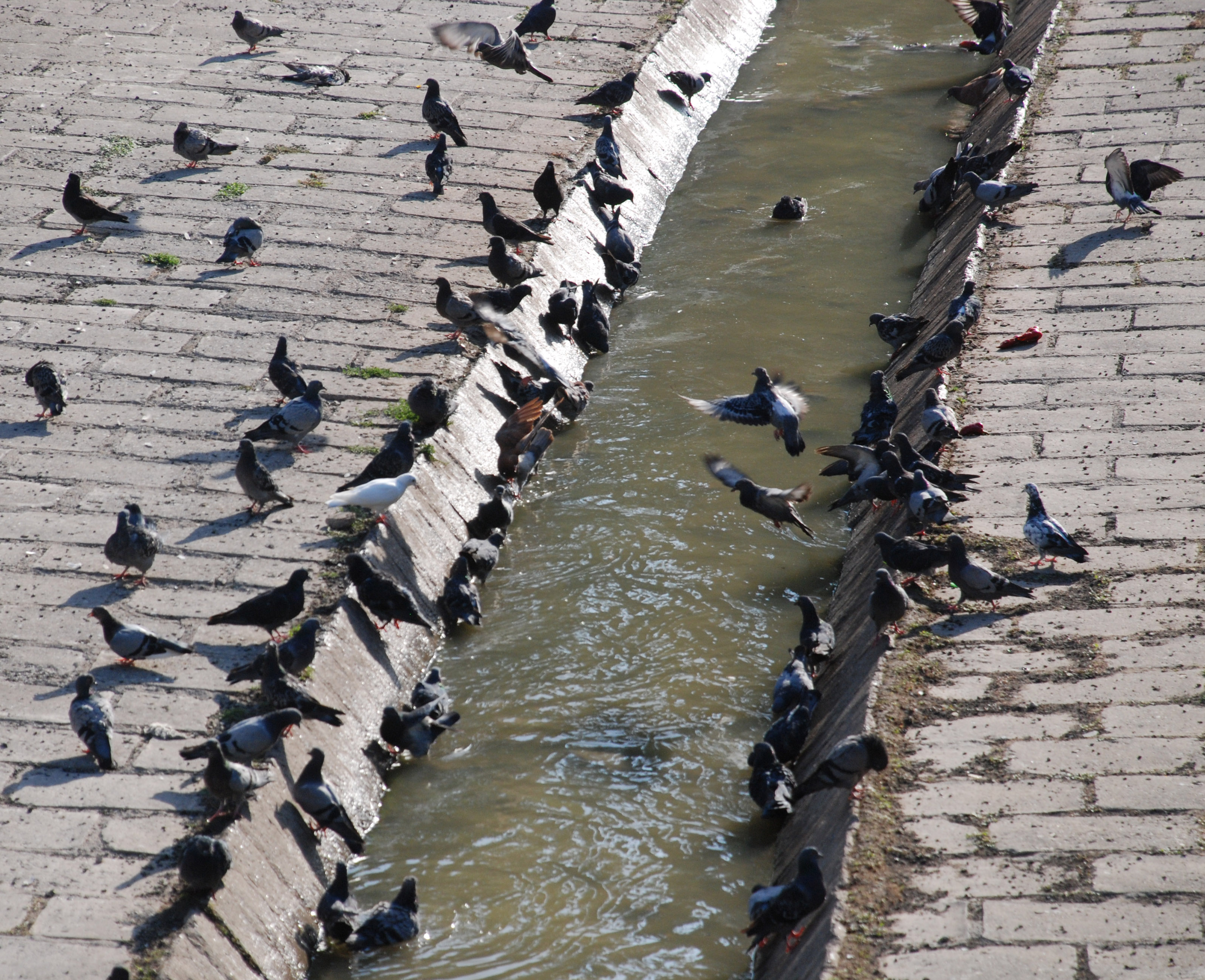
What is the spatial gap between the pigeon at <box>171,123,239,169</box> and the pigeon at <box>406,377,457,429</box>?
4.36 metres

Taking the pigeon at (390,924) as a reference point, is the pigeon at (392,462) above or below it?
above

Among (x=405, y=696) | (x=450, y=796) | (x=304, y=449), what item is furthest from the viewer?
(x=304, y=449)

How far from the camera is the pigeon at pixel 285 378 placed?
7.86m

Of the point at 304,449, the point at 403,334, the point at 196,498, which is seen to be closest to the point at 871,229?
the point at 403,334

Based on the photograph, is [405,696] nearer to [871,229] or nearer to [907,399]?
[907,399]

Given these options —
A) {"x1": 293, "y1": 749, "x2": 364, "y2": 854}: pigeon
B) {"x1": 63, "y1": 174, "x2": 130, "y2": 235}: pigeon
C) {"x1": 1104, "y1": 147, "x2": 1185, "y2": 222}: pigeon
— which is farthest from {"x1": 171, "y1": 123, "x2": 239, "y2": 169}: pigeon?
{"x1": 293, "y1": 749, "x2": 364, "y2": 854}: pigeon

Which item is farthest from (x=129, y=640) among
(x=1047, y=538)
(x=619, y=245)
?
(x=619, y=245)

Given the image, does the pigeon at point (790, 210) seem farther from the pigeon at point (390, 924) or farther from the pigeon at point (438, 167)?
the pigeon at point (390, 924)

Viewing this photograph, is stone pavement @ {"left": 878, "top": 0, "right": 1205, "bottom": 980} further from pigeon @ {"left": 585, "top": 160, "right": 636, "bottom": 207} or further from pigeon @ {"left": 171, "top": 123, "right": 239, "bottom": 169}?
pigeon @ {"left": 171, "top": 123, "right": 239, "bottom": 169}

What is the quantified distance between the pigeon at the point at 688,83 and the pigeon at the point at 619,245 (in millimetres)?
3673

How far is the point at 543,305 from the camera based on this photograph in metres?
10.3

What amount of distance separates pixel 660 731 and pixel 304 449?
10.1 feet

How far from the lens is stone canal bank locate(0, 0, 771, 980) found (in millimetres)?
5125

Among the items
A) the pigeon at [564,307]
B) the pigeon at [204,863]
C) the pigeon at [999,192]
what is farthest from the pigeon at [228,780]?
the pigeon at [999,192]
